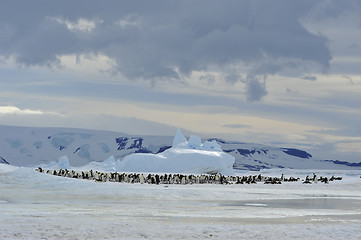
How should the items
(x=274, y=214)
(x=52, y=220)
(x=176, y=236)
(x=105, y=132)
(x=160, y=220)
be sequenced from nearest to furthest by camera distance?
1. (x=176, y=236)
2. (x=52, y=220)
3. (x=160, y=220)
4. (x=274, y=214)
5. (x=105, y=132)

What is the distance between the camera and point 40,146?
172 m

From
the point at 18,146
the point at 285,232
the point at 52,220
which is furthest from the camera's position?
the point at 18,146

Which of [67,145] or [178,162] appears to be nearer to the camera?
[178,162]

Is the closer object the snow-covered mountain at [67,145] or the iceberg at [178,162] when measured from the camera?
the iceberg at [178,162]

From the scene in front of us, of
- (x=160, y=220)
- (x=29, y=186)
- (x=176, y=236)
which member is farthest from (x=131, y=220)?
(x=29, y=186)

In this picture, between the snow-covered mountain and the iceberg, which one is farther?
the snow-covered mountain

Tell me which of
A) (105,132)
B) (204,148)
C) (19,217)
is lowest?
(19,217)

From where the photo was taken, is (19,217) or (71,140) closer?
(19,217)

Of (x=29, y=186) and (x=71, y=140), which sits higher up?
(x=71, y=140)

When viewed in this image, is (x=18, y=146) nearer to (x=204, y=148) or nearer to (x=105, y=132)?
(x=105, y=132)

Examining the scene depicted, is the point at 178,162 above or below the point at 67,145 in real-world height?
below

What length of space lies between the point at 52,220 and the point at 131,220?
7.93 feet

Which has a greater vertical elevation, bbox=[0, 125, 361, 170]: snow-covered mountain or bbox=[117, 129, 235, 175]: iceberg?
bbox=[0, 125, 361, 170]: snow-covered mountain

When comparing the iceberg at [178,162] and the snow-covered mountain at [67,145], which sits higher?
the snow-covered mountain at [67,145]
